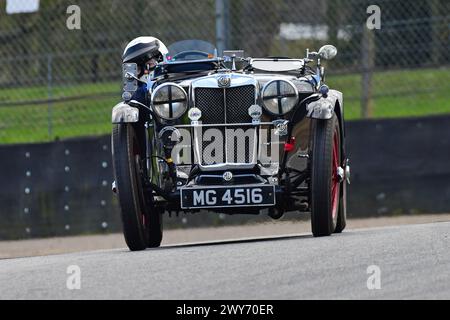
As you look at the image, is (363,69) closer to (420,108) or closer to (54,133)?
(420,108)

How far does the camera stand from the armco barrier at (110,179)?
13.1 meters

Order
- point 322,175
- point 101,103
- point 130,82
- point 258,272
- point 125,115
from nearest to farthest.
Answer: point 258,272 < point 322,175 < point 125,115 < point 130,82 < point 101,103

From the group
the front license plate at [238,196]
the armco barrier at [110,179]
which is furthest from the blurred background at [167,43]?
the front license plate at [238,196]

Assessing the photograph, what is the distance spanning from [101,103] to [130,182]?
5.49 meters

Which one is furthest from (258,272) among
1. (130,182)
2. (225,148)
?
(225,148)

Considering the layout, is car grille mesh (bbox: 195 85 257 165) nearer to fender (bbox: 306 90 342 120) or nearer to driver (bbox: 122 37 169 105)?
fender (bbox: 306 90 342 120)

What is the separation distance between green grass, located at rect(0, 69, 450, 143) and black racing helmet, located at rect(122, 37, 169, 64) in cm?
406

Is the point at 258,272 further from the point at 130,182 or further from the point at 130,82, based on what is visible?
the point at 130,82

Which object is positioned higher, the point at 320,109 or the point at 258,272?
the point at 320,109

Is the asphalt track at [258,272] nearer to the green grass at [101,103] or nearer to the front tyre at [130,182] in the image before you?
the front tyre at [130,182]

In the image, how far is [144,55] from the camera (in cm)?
991

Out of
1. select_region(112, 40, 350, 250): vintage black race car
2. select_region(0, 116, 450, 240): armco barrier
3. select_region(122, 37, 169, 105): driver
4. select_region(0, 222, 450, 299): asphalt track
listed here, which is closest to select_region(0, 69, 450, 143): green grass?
select_region(0, 116, 450, 240): armco barrier

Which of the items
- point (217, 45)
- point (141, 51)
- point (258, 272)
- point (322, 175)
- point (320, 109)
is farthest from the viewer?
point (217, 45)
